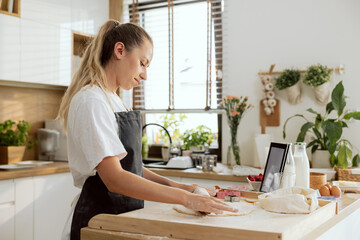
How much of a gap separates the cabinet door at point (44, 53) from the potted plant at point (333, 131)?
5.88ft

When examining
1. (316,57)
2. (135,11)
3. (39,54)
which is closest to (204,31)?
(135,11)

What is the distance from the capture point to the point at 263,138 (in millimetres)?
2982

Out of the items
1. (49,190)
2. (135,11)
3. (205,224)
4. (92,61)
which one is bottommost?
(49,190)

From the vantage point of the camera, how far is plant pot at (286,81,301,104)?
2912 mm

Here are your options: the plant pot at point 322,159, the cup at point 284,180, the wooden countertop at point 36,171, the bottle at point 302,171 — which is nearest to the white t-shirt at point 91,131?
the cup at point 284,180

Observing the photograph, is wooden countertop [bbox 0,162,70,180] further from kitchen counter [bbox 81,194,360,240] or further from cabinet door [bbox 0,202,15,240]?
kitchen counter [bbox 81,194,360,240]

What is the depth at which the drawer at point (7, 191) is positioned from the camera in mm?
2607

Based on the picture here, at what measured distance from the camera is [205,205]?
1.20 meters

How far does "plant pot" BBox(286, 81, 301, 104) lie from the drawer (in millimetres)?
1945

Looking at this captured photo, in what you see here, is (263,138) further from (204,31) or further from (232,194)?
(232,194)

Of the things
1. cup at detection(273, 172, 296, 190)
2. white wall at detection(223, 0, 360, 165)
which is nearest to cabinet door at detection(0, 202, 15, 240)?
white wall at detection(223, 0, 360, 165)

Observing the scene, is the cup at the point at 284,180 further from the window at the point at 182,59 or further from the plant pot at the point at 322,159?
the window at the point at 182,59

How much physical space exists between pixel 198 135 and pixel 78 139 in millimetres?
2095

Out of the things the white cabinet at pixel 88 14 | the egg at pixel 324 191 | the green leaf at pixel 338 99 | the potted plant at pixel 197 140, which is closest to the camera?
the egg at pixel 324 191
